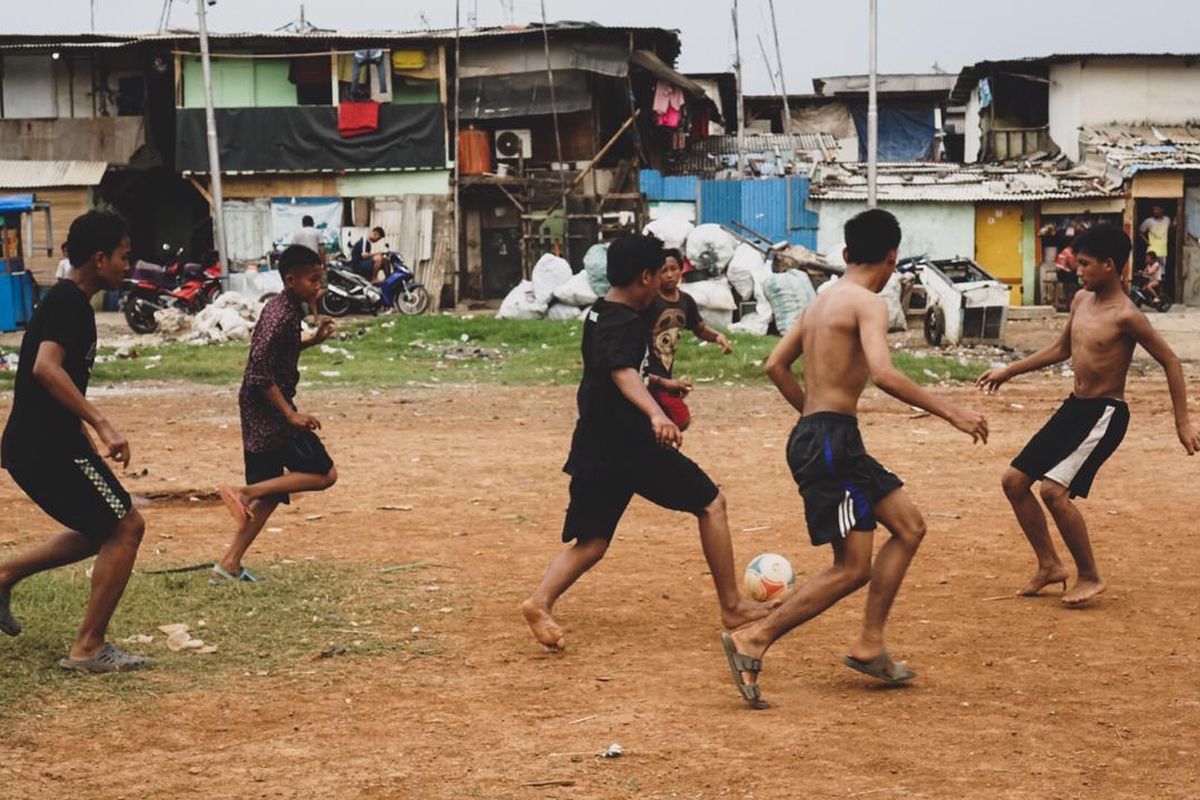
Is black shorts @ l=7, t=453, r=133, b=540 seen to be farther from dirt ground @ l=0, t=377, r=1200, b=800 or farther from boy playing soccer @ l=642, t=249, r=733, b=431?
boy playing soccer @ l=642, t=249, r=733, b=431

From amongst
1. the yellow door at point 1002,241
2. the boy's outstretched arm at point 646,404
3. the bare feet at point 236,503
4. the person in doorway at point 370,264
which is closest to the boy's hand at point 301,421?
the bare feet at point 236,503

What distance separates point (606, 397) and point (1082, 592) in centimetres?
219

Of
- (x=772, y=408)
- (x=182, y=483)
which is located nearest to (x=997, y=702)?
(x=182, y=483)

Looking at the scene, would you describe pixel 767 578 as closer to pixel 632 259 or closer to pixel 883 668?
pixel 883 668

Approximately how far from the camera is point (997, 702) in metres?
4.96

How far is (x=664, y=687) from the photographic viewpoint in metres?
5.26

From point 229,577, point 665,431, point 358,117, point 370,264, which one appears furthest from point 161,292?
point 665,431

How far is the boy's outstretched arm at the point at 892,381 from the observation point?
4773 mm

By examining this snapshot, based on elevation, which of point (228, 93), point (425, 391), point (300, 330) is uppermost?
point (228, 93)

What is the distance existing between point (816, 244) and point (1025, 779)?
27.6 metres

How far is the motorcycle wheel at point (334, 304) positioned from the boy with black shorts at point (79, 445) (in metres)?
19.7

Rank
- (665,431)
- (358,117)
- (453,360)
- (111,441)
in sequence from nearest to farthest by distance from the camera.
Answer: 1. (111,441)
2. (665,431)
3. (453,360)
4. (358,117)

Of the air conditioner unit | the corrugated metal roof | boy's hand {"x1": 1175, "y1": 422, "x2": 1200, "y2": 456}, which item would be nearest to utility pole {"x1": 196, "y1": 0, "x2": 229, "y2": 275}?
the corrugated metal roof

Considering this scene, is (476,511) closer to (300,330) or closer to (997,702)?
(300,330)
